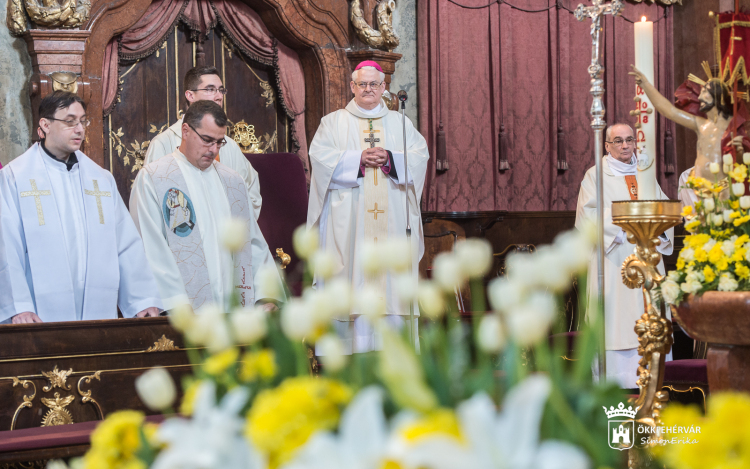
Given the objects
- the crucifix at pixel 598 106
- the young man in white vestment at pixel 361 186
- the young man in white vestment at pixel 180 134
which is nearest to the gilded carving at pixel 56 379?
the crucifix at pixel 598 106

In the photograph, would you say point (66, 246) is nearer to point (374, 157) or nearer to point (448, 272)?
point (374, 157)

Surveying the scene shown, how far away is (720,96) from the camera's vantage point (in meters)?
2.80

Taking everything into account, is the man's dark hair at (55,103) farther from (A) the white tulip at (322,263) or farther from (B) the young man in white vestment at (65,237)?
(A) the white tulip at (322,263)

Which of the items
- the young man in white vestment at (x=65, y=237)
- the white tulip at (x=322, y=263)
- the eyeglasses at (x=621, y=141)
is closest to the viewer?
the white tulip at (x=322, y=263)

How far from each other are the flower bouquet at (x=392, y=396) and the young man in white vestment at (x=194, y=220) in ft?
11.9

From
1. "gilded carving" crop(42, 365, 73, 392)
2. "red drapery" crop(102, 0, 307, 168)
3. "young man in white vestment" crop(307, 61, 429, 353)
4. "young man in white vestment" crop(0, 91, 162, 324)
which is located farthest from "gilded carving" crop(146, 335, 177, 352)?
"red drapery" crop(102, 0, 307, 168)

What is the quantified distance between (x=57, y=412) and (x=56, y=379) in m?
0.14

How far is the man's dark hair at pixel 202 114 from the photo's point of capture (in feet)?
15.0

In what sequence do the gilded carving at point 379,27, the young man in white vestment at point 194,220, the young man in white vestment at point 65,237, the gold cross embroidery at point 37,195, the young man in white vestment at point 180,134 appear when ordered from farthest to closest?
the gilded carving at point 379,27, the young man in white vestment at point 180,134, the young man in white vestment at point 194,220, the gold cross embroidery at point 37,195, the young man in white vestment at point 65,237

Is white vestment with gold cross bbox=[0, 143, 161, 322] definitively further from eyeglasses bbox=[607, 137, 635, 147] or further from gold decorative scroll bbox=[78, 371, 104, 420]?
eyeglasses bbox=[607, 137, 635, 147]

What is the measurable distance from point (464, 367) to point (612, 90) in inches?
360

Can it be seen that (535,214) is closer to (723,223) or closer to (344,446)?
(723,223)

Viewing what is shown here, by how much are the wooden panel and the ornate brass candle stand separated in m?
5.76

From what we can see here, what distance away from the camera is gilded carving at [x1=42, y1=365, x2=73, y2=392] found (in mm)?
3600
